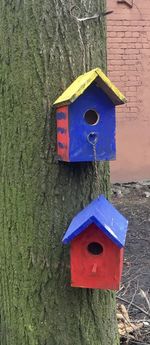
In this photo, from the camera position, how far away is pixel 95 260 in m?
2.27

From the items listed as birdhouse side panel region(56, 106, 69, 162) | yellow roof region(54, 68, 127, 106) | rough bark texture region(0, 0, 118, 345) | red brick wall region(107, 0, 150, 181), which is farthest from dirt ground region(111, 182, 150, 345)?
yellow roof region(54, 68, 127, 106)

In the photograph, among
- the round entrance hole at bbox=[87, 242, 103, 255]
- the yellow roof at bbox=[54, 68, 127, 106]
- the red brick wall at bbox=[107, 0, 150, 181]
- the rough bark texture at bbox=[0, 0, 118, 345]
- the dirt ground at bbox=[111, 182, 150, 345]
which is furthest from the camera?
the red brick wall at bbox=[107, 0, 150, 181]

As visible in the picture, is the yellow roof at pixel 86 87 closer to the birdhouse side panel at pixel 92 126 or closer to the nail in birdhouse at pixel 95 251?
the birdhouse side panel at pixel 92 126

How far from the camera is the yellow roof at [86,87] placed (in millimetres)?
2172

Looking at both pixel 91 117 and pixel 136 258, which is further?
pixel 136 258

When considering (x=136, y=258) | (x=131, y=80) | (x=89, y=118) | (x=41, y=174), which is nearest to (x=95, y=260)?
(x=41, y=174)

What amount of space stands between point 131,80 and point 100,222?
6.12 meters

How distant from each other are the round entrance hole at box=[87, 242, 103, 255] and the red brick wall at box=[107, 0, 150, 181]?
5.70 m

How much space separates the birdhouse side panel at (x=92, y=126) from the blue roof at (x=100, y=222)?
0.19m

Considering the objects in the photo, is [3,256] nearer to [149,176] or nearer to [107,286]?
[107,286]

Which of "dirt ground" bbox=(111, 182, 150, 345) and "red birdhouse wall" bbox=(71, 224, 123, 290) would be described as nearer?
"red birdhouse wall" bbox=(71, 224, 123, 290)

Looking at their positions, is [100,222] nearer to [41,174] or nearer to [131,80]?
[41,174]

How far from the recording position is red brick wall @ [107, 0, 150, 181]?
312 inches

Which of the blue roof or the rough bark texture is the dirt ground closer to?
the rough bark texture
